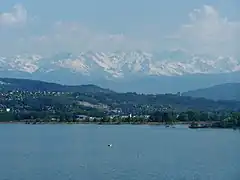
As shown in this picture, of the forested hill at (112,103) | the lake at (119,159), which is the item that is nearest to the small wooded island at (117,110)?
the forested hill at (112,103)

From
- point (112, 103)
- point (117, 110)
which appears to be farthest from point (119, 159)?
point (112, 103)

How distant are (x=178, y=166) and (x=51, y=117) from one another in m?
81.8

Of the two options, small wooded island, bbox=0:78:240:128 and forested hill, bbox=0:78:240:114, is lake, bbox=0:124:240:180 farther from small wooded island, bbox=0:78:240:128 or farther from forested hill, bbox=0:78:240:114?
forested hill, bbox=0:78:240:114

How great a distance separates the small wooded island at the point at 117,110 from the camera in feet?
393

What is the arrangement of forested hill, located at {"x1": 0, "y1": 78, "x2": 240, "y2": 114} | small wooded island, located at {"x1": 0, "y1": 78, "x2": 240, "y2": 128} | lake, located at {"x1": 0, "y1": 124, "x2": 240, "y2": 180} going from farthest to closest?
forested hill, located at {"x1": 0, "y1": 78, "x2": 240, "y2": 114} < small wooded island, located at {"x1": 0, "y1": 78, "x2": 240, "y2": 128} < lake, located at {"x1": 0, "y1": 124, "x2": 240, "y2": 180}

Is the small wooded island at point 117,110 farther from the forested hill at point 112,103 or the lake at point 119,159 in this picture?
the lake at point 119,159

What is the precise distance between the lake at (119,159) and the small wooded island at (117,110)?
3731cm

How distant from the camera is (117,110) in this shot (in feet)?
519

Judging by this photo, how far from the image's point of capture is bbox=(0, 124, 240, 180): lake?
42.6 meters

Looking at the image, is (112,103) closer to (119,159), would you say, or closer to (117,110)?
(117,110)

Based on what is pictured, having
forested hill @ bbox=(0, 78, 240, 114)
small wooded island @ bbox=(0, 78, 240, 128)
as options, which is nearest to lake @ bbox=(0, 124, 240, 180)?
small wooded island @ bbox=(0, 78, 240, 128)

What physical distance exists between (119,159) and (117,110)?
104723 mm

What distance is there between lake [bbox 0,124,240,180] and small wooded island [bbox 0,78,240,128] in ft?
122

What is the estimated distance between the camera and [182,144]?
7056 cm
